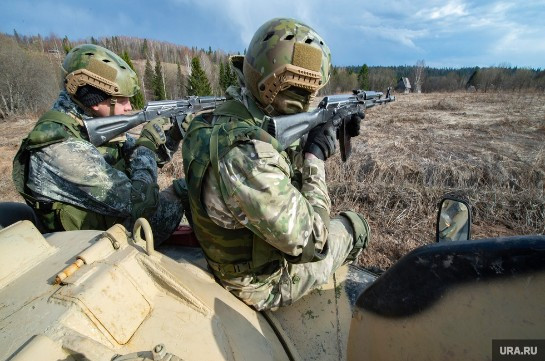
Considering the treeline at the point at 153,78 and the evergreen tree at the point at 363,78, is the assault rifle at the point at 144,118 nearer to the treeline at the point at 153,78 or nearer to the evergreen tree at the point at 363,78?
the treeline at the point at 153,78

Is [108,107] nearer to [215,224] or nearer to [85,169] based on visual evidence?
[85,169]

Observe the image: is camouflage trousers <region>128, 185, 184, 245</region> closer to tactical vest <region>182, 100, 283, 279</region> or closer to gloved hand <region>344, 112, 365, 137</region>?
tactical vest <region>182, 100, 283, 279</region>

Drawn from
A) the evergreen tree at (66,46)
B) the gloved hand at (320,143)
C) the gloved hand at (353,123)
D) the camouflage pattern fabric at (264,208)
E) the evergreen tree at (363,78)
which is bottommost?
the camouflage pattern fabric at (264,208)

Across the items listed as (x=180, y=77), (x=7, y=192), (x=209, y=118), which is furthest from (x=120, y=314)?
(x=180, y=77)

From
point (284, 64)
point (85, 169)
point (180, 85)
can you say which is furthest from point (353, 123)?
point (180, 85)

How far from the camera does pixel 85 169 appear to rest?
2.38 m

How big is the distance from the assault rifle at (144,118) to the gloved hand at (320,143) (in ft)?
6.08

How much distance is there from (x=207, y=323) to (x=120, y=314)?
34 cm

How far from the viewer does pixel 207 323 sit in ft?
4.24

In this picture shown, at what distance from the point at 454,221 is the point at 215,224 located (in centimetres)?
131

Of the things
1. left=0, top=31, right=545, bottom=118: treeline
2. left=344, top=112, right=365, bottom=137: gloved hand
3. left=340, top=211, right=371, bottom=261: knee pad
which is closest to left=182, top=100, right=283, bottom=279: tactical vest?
left=340, top=211, right=371, bottom=261: knee pad

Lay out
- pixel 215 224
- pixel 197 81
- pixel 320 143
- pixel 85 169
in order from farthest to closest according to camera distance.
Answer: pixel 197 81 < pixel 85 169 < pixel 320 143 < pixel 215 224

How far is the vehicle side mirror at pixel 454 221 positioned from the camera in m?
1.75

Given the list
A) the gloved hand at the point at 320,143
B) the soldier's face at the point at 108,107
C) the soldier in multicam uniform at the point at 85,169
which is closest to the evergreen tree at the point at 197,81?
the soldier's face at the point at 108,107
